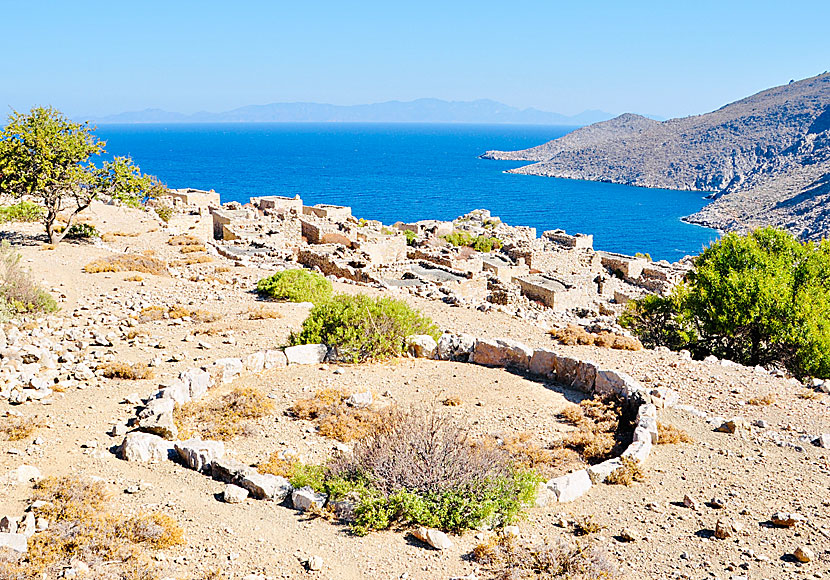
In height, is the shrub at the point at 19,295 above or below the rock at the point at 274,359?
above

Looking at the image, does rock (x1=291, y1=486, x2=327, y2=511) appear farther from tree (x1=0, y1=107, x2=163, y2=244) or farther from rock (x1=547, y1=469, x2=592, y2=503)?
tree (x1=0, y1=107, x2=163, y2=244)

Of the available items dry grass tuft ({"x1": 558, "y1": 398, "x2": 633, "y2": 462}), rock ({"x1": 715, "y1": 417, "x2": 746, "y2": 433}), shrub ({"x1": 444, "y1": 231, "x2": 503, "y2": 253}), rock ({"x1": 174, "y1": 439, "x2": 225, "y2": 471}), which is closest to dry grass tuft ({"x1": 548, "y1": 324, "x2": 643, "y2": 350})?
dry grass tuft ({"x1": 558, "y1": 398, "x2": 633, "y2": 462})

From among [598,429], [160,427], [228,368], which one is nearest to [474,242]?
[228,368]

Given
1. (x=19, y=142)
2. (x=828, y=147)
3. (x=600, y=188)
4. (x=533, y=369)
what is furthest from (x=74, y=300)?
(x=828, y=147)

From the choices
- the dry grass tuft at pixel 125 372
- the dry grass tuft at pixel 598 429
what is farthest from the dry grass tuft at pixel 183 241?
the dry grass tuft at pixel 598 429

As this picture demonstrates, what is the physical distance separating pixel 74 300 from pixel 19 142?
366 inches

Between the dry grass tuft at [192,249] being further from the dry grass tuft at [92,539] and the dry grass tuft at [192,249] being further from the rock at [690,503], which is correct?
the rock at [690,503]

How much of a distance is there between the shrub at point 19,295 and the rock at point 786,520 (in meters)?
13.4

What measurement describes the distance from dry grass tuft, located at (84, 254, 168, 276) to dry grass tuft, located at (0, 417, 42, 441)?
11110mm

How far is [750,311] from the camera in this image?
16.9 meters

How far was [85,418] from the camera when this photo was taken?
9.48 meters

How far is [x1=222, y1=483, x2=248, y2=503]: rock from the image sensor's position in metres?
7.40

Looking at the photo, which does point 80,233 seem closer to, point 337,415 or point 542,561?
point 337,415

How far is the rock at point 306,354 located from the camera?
12.2 m
